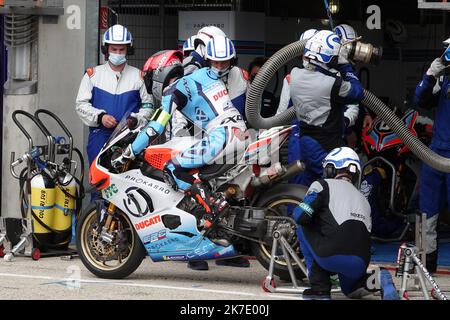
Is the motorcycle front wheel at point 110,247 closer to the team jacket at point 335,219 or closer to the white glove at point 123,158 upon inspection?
the white glove at point 123,158

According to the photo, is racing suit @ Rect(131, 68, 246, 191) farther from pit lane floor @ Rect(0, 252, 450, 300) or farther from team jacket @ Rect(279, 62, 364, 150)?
pit lane floor @ Rect(0, 252, 450, 300)

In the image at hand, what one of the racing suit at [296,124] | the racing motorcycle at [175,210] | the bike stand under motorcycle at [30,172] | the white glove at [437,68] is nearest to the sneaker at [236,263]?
the racing suit at [296,124]

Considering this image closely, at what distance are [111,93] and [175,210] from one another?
235cm

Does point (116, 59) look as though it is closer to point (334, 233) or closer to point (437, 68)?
point (437, 68)

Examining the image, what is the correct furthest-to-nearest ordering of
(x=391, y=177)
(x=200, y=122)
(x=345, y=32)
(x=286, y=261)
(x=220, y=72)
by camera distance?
(x=391, y=177), (x=345, y=32), (x=220, y=72), (x=200, y=122), (x=286, y=261)

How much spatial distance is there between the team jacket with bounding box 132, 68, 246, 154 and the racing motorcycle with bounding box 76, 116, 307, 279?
8.0 inches

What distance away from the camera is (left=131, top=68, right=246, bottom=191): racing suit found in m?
10.7

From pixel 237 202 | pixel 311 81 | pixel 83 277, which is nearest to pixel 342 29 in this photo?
pixel 311 81

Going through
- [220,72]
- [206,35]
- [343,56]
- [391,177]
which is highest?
[206,35]

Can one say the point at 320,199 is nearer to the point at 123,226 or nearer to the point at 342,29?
the point at 123,226

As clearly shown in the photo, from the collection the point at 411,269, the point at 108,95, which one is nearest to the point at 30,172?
the point at 108,95

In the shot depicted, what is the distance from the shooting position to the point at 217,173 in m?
10.7

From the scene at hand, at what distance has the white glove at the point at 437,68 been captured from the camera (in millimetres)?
10875

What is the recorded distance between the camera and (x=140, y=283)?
35.8 ft
